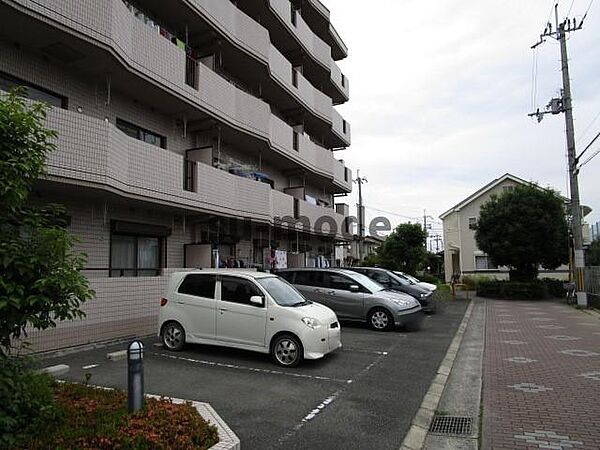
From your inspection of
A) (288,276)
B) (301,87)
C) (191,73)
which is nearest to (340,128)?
(301,87)

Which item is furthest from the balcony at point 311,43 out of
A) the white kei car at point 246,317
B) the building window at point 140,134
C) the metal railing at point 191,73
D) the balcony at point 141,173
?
the white kei car at point 246,317

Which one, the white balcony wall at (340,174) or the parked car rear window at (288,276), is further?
the white balcony wall at (340,174)

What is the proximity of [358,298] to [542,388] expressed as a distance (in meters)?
6.04

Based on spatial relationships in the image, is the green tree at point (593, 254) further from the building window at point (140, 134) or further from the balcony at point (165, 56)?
the building window at point (140, 134)

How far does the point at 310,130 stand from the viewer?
23.9 m

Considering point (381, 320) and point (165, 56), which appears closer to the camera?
point (165, 56)

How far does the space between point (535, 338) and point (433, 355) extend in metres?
4.21

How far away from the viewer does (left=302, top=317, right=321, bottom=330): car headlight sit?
802cm

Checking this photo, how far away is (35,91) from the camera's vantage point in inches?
369

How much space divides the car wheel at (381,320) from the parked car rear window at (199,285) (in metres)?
5.22

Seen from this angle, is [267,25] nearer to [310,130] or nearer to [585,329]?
[310,130]

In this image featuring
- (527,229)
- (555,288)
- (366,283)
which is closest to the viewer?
(366,283)

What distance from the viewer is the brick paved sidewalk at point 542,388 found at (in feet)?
16.6

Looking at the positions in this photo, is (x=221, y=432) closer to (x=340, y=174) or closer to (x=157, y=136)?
(x=157, y=136)
